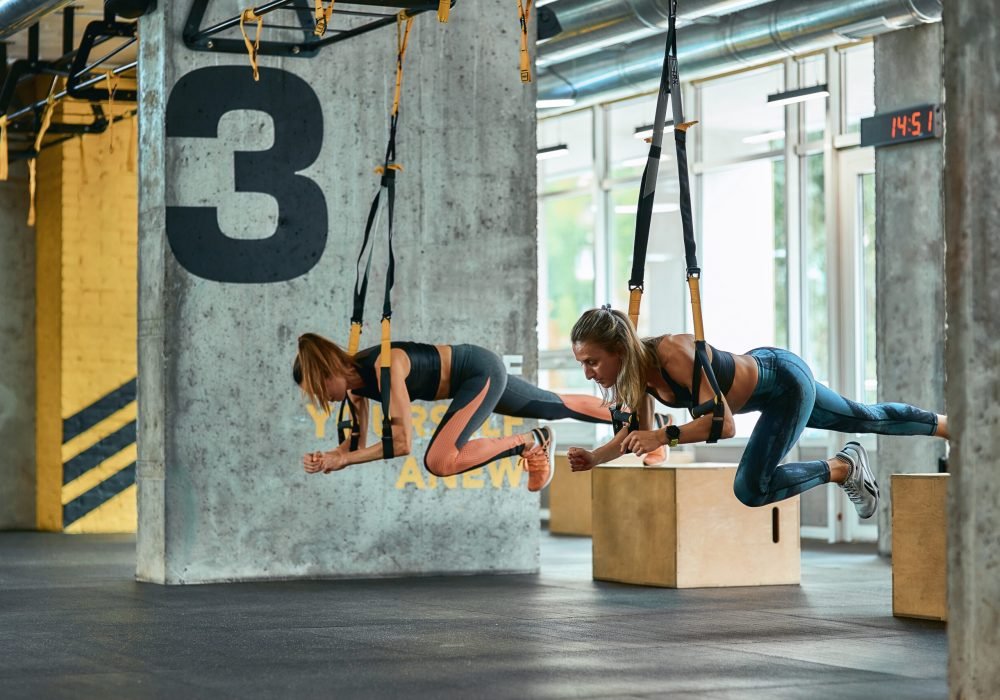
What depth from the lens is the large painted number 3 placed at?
9.62 m

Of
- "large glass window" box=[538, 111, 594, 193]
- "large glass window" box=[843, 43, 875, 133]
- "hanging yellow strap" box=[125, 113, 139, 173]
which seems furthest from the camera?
"large glass window" box=[538, 111, 594, 193]

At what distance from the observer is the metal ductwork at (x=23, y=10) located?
9406mm

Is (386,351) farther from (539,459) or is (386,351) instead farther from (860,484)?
(860,484)

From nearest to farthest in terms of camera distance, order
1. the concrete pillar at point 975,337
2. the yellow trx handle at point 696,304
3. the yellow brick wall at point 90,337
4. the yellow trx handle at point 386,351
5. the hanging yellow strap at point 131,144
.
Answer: the concrete pillar at point 975,337 < the yellow trx handle at point 696,304 < the yellow trx handle at point 386,351 < the hanging yellow strap at point 131,144 < the yellow brick wall at point 90,337

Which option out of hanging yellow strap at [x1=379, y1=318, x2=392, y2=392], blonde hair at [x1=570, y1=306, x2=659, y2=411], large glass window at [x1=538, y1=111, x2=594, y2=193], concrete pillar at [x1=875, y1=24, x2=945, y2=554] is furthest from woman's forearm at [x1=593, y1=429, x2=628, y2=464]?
large glass window at [x1=538, y1=111, x2=594, y2=193]

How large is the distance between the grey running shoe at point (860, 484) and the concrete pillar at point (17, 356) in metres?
10.8

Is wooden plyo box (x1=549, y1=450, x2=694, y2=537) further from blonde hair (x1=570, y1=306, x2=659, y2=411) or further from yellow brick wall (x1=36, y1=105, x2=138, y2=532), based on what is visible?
blonde hair (x1=570, y1=306, x2=659, y2=411)

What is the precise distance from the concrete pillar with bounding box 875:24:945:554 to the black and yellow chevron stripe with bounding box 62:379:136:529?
→ 7.25 m

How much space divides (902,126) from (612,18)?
2.55 m

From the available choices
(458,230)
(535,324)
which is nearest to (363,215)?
(458,230)

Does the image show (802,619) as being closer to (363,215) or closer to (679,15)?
(363,215)

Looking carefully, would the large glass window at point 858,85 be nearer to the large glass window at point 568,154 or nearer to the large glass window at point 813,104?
the large glass window at point 813,104

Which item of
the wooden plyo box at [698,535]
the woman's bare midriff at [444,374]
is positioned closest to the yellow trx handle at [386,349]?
the woman's bare midriff at [444,374]

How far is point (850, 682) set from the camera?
5555 millimetres
